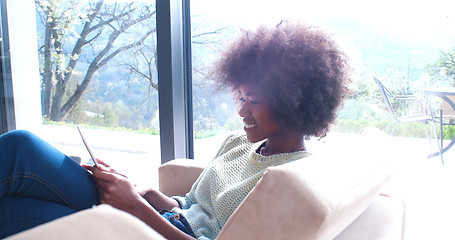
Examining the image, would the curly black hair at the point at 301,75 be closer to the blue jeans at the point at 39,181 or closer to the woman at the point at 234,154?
the woman at the point at 234,154

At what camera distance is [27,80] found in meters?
2.99

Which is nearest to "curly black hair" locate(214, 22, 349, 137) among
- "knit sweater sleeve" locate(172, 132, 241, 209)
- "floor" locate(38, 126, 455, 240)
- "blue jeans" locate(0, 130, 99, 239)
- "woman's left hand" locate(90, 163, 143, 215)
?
"floor" locate(38, 126, 455, 240)

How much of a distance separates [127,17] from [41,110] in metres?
1.14

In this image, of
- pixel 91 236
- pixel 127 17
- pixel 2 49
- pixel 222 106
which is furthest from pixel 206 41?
pixel 91 236

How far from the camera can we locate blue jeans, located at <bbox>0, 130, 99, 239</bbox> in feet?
3.32

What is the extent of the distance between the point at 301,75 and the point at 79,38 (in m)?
2.06

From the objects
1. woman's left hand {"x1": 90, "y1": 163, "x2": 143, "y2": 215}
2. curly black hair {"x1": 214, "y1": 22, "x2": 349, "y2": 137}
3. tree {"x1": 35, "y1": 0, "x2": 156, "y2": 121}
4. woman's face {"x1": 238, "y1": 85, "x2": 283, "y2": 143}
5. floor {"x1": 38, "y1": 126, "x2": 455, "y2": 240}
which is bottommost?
floor {"x1": 38, "y1": 126, "x2": 455, "y2": 240}

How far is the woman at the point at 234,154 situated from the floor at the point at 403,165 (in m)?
0.14

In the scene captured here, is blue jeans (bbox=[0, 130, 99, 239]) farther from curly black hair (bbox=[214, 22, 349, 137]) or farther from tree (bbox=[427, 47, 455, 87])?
tree (bbox=[427, 47, 455, 87])

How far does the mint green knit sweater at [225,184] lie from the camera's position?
1141 mm

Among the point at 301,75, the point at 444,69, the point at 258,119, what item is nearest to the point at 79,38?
the point at 258,119

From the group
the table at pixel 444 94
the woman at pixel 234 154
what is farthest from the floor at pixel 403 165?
the woman at pixel 234 154

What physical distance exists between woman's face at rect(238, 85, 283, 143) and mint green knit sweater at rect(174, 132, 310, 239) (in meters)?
0.07

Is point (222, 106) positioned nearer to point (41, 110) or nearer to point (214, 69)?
point (214, 69)
